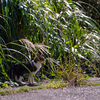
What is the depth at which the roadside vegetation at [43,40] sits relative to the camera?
3.37m

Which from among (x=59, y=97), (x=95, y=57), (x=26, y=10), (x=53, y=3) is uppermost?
(x=53, y=3)

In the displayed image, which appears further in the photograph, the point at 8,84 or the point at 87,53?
the point at 87,53

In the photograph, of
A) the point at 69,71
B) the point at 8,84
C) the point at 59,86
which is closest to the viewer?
the point at 59,86

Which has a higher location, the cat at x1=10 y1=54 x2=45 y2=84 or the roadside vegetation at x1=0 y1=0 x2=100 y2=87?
the roadside vegetation at x1=0 y1=0 x2=100 y2=87

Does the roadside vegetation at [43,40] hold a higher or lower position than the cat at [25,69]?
higher

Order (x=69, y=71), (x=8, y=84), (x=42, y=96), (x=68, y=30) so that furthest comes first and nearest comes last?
1. (x=68, y=30)
2. (x=69, y=71)
3. (x=8, y=84)
4. (x=42, y=96)

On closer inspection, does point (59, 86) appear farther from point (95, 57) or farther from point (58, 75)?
point (95, 57)

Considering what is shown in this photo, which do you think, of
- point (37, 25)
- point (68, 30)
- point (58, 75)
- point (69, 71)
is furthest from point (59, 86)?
point (68, 30)

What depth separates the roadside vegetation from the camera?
3.37 m

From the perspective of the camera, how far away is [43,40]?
402 centimetres

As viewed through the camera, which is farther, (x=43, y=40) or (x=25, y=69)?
(x=43, y=40)

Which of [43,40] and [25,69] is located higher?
[43,40]

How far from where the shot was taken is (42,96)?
241cm

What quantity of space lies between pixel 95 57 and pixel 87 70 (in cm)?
34
